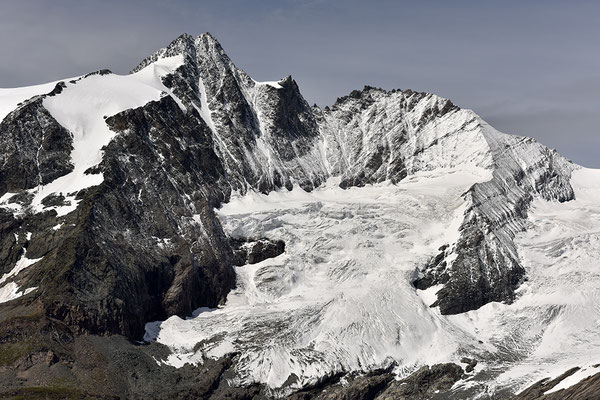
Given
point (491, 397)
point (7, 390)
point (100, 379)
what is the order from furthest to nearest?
point (491, 397)
point (100, 379)
point (7, 390)

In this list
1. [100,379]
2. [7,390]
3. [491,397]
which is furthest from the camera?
[491,397]

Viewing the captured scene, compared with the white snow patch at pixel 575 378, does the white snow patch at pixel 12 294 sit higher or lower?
higher

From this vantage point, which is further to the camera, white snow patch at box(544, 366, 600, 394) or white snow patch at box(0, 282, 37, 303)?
white snow patch at box(0, 282, 37, 303)

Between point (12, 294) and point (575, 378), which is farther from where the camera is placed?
point (12, 294)

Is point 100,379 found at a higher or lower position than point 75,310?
lower

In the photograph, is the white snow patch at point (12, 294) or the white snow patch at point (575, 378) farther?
the white snow patch at point (12, 294)

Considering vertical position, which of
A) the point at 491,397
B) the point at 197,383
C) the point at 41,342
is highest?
the point at 41,342

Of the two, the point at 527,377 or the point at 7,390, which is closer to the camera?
the point at 7,390

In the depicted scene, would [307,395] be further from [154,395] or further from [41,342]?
[41,342]

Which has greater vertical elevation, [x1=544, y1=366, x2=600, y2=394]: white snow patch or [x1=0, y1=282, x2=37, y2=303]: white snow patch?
[x1=0, y1=282, x2=37, y2=303]: white snow patch

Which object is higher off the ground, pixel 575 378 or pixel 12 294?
pixel 12 294

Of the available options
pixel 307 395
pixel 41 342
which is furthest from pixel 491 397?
pixel 41 342
